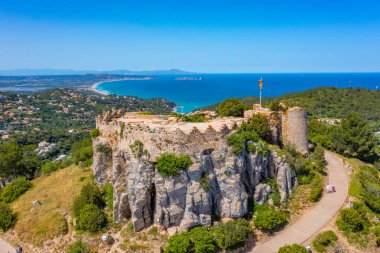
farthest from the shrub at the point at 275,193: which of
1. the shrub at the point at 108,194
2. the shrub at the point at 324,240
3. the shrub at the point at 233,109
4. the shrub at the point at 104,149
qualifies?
the shrub at the point at 104,149

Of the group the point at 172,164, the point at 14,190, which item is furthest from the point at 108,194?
the point at 14,190

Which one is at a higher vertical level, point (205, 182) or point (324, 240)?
point (205, 182)

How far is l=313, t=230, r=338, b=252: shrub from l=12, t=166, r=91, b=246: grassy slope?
23159 mm

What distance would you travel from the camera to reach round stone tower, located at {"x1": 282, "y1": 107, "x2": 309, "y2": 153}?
33312 mm

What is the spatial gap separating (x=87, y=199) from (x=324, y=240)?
870 inches

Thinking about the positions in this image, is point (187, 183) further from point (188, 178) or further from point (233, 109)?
point (233, 109)

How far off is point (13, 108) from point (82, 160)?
129 m

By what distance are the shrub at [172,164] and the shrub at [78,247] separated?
32.7 ft

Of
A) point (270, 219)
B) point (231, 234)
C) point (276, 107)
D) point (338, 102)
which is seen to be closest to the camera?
point (231, 234)

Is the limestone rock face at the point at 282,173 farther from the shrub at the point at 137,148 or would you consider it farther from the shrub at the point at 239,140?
the shrub at the point at 137,148

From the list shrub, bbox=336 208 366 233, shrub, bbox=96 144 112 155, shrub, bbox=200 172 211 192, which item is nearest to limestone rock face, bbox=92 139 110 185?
shrub, bbox=96 144 112 155

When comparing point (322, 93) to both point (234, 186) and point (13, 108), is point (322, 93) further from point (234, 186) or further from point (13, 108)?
point (13, 108)

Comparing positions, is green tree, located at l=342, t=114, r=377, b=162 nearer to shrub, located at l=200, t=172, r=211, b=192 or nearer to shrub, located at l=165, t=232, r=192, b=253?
shrub, located at l=200, t=172, r=211, b=192

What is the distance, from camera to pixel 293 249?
71.3ft
